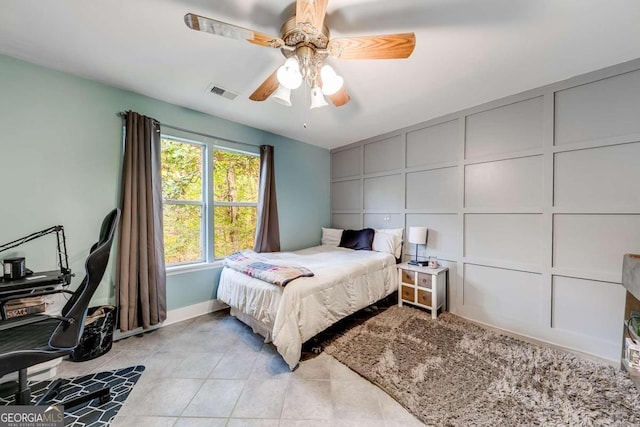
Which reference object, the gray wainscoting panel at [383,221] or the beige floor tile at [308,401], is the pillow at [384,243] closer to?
the gray wainscoting panel at [383,221]

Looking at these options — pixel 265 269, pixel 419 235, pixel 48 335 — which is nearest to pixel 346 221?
pixel 419 235

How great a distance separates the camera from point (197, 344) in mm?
2223

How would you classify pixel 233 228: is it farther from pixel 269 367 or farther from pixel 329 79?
pixel 329 79

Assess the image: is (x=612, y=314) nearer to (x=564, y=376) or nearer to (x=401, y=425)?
(x=564, y=376)

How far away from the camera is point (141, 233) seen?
2.35m

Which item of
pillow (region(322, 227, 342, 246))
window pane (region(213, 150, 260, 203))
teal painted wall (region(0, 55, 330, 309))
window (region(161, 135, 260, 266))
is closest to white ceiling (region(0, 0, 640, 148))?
teal painted wall (region(0, 55, 330, 309))

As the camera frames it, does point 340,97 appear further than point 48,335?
Yes

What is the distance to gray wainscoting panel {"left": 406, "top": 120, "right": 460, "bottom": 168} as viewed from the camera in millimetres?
2883

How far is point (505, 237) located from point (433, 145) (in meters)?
1.39

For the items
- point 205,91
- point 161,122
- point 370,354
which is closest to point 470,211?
point 370,354

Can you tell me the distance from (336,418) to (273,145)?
129 inches

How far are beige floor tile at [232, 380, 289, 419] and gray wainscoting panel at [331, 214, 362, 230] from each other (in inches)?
106

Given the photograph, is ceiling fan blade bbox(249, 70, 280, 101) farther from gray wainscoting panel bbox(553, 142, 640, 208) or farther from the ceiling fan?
gray wainscoting panel bbox(553, 142, 640, 208)

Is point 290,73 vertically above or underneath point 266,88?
underneath
